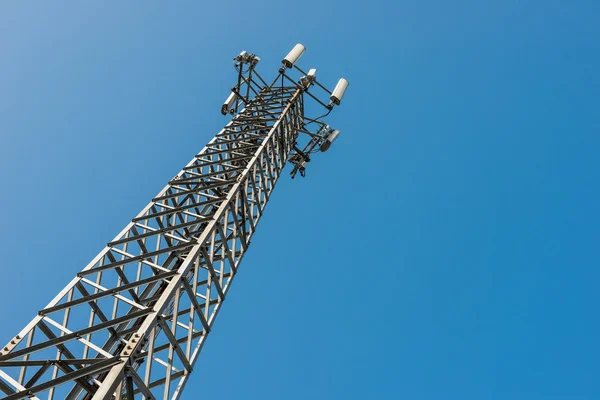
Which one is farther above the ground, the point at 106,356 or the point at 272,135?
the point at 272,135

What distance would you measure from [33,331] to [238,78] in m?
12.6

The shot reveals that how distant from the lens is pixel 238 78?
1809 cm

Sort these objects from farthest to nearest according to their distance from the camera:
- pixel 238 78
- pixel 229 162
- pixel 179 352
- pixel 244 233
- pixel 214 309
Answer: pixel 238 78, pixel 229 162, pixel 244 233, pixel 214 309, pixel 179 352

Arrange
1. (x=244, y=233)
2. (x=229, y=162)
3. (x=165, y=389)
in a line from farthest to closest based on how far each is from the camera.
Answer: (x=229, y=162) < (x=244, y=233) < (x=165, y=389)

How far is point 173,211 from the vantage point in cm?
1136

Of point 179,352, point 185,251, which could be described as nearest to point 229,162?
point 185,251

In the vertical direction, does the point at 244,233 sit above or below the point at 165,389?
above

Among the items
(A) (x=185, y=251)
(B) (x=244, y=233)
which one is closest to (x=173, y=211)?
(A) (x=185, y=251)

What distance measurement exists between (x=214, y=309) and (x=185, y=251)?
6.81 feet

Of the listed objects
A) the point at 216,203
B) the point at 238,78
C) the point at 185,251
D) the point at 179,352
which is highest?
the point at 238,78

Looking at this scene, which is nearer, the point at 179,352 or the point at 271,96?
the point at 179,352

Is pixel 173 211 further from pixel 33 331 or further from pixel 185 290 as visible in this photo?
pixel 33 331

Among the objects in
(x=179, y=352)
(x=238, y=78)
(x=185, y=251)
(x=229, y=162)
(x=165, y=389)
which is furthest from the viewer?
(x=238, y=78)

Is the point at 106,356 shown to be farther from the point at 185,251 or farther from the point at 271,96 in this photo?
the point at 271,96
